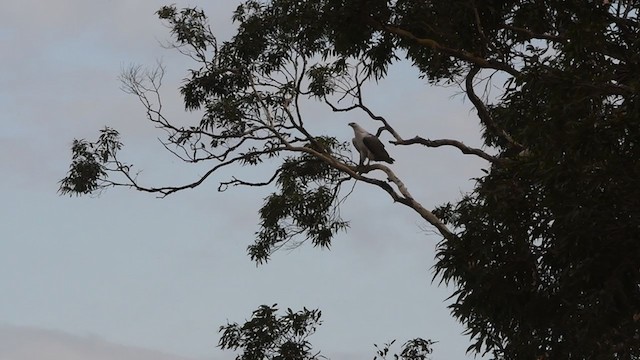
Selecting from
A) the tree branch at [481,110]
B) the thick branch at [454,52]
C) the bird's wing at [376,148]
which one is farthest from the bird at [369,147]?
the thick branch at [454,52]

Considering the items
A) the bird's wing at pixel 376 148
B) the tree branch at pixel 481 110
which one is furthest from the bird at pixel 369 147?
the tree branch at pixel 481 110

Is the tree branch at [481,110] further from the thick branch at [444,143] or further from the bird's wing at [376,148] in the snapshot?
the bird's wing at [376,148]

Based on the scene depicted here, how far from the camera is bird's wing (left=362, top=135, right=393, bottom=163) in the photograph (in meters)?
14.9

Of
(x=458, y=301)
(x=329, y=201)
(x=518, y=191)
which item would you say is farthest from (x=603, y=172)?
(x=329, y=201)

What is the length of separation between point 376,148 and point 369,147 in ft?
0.34

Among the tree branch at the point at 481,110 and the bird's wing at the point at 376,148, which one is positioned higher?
the tree branch at the point at 481,110

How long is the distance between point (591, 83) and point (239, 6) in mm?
8448

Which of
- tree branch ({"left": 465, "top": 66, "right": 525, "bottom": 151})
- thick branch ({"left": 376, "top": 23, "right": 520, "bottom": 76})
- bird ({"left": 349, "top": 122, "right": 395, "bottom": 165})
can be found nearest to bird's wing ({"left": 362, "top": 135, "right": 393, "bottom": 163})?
bird ({"left": 349, "top": 122, "right": 395, "bottom": 165})

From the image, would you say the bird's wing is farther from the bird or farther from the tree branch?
the tree branch

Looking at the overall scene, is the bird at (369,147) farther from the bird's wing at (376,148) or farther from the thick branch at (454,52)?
the thick branch at (454,52)

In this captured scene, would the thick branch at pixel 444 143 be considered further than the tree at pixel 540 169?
Yes

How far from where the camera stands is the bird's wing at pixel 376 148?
1491cm

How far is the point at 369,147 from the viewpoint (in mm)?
14961

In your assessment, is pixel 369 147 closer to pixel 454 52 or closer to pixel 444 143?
pixel 444 143
